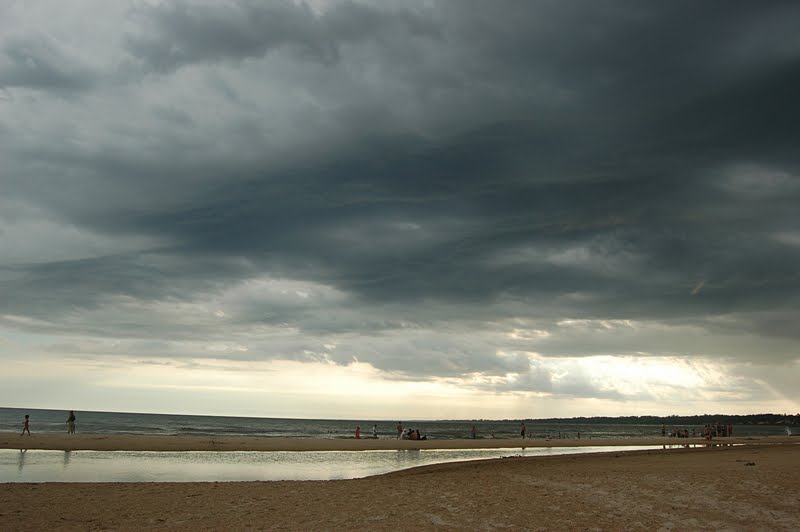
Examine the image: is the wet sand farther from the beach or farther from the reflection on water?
the reflection on water

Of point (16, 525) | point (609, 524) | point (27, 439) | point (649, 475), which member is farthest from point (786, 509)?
point (27, 439)

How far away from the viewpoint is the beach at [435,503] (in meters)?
15.1

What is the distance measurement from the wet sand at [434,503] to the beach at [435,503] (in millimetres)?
32

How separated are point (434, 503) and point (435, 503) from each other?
0.11ft

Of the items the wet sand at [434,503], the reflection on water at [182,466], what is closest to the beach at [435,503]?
the wet sand at [434,503]

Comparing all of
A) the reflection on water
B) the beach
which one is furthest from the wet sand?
the reflection on water

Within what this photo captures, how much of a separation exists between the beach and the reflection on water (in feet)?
12.5

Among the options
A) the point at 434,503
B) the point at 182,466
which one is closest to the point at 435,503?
the point at 434,503

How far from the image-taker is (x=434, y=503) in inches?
733

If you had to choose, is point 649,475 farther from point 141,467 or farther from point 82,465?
point 82,465

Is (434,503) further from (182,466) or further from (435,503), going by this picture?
(182,466)

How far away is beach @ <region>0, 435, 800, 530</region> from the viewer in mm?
15133

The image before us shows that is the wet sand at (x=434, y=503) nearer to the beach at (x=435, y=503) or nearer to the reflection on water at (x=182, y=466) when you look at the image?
the beach at (x=435, y=503)

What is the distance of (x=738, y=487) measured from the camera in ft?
67.2
